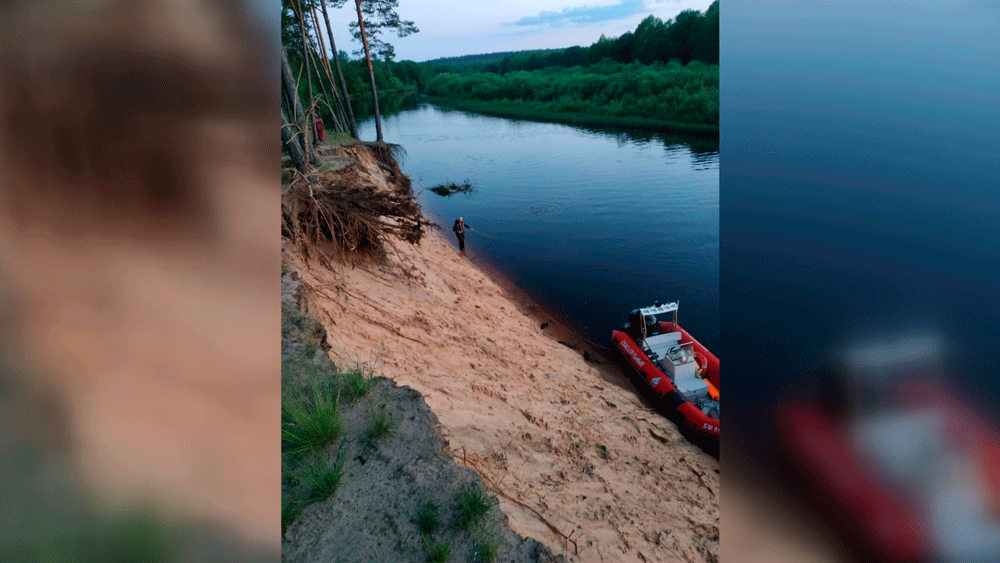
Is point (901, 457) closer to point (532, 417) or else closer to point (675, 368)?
point (532, 417)

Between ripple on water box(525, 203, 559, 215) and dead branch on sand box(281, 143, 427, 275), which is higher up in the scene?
dead branch on sand box(281, 143, 427, 275)

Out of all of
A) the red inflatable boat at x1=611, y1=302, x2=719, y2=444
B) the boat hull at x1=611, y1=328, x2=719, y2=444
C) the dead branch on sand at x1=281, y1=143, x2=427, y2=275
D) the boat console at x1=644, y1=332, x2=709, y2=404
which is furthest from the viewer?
the boat console at x1=644, y1=332, x2=709, y2=404

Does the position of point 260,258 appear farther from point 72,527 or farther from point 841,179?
point 841,179

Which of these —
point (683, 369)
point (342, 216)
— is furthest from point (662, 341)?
point (342, 216)

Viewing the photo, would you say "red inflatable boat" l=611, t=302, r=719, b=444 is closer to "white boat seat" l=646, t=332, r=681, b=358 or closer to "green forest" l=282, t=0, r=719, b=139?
"white boat seat" l=646, t=332, r=681, b=358

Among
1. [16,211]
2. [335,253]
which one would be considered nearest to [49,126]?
[16,211]

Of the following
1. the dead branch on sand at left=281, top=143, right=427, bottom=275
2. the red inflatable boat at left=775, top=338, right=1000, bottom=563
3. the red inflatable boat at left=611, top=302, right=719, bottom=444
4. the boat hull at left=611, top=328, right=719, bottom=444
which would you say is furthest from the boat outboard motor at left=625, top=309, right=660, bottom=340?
the red inflatable boat at left=775, top=338, right=1000, bottom=563

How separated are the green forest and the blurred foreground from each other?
946 centimetres

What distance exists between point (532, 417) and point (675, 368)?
3.01 m

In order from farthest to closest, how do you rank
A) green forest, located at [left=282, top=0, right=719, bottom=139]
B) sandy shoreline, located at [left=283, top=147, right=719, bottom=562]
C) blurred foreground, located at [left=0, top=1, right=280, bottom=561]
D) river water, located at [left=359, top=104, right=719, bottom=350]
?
green forest, located at [left=282, top=0, right=719, bottom=139] < river water, located at [left=359, top=104, right=719, bottom=350] < sandy shoreline, located at [left=283, top=147, right=719, bottom=562] < blurred foreground, located at [left=0, top=1, right=280, bottom=561]

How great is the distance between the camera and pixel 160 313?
0.51m

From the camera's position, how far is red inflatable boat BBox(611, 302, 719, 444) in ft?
22.2

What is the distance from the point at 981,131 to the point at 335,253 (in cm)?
662

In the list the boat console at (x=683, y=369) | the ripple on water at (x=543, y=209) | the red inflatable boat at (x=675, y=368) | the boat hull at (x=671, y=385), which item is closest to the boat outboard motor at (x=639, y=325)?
the red inflatable boat at (x=675, y=368)
